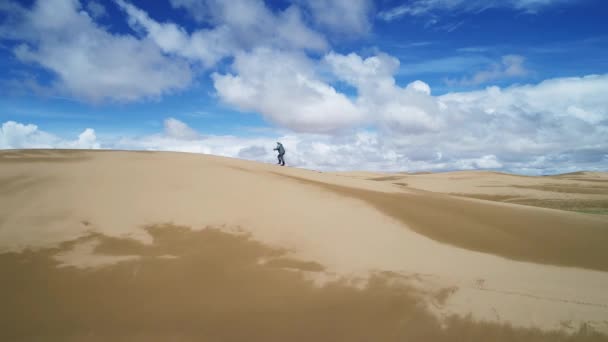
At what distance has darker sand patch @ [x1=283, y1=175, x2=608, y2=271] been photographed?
5672 millimetres

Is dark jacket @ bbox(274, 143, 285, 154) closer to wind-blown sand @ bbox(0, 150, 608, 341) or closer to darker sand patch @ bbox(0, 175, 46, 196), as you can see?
wind-blown sand @ bbox(0, 150, 608, 341)

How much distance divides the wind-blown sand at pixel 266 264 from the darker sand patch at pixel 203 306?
0.06ft

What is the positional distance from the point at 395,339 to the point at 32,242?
204 inches

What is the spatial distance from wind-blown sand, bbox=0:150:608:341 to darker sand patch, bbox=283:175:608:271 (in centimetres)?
5

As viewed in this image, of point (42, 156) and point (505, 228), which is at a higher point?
point (42, 156)

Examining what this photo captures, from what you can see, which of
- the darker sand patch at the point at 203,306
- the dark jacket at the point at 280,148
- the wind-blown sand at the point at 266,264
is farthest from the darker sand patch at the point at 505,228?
the dark jacket at the point at 280,148

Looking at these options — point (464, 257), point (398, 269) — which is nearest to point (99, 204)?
point (398, 269)

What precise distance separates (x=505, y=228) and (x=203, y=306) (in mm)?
6364

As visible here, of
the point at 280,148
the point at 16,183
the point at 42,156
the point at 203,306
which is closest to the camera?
the point at 203,306

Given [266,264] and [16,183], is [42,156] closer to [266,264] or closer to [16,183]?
[16,183]

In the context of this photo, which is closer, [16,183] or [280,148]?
[16,183]

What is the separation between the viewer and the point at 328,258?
477 centimetres

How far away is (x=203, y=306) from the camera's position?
366 cm

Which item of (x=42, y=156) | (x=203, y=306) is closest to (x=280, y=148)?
(x=42, y=156)
